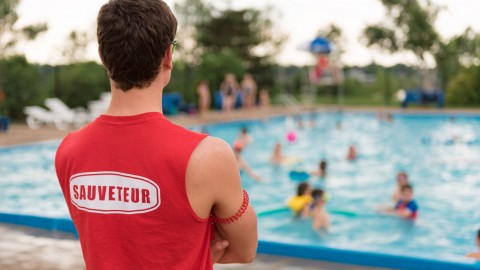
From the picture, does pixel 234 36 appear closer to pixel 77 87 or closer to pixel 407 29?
pixel 407 29

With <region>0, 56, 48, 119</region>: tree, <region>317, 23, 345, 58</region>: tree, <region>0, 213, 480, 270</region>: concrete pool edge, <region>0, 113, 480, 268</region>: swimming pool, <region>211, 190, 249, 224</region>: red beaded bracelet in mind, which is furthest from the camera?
<region>317, 23, 345, 58</region>: tree

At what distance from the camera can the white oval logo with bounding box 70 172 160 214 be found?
4.16 feet

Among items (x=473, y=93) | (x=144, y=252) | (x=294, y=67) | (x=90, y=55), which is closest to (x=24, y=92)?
(x=90, y=55)

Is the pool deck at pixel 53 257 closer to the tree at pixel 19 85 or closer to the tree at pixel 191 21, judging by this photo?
the tree at pixel 19 85

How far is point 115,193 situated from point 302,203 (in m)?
→ 6.59

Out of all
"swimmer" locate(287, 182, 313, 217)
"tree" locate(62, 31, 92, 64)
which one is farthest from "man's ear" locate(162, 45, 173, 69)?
"tree" locate(62, 31, 92, 64)

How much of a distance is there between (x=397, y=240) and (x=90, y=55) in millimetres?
18100

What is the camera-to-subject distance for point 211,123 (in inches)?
776

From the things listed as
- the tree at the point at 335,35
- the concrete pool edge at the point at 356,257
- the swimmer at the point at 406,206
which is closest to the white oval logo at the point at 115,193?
the concrete pool edge at the point at 356,257

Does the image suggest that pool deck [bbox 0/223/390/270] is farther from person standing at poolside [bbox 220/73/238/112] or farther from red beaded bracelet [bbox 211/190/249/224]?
person standing at poolside [bbox 220/73/238/112]

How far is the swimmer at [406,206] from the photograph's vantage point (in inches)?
311

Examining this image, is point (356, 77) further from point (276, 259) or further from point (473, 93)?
point (276, 259)

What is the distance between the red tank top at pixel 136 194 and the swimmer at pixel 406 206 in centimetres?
701

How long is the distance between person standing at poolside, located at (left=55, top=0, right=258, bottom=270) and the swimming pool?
11.1ft
